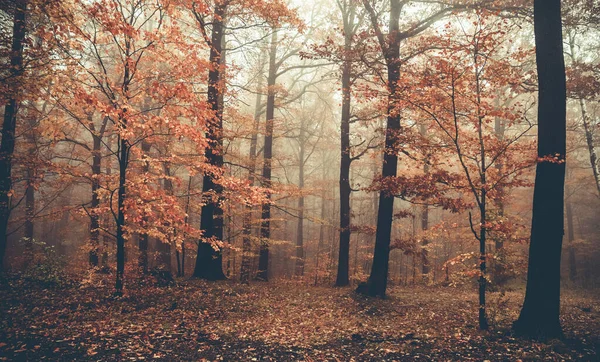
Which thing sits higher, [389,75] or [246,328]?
[389,75]

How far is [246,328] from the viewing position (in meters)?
6.81

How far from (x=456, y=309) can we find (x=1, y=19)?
14.6m

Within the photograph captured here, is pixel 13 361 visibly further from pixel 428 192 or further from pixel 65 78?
pixel 428 192

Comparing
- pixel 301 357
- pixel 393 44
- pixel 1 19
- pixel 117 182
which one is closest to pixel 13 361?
pixel 301 357

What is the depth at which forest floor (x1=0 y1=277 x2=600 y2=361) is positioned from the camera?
527 cm

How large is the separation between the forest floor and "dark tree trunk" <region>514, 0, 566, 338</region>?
1.42ft

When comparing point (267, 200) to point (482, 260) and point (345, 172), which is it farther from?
point (345, 172)

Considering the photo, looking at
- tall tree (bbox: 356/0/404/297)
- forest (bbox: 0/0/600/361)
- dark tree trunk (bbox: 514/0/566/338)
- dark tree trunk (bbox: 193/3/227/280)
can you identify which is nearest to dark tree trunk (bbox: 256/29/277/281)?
dark tree trunk (bbox: 193/3/227/280)

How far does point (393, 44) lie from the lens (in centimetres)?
916

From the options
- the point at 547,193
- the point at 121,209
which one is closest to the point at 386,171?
the point at 547,193

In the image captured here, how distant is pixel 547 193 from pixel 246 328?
6.64 meters

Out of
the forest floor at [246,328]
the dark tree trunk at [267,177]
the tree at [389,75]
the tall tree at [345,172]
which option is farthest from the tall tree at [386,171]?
the dark tree trunk at [267,177]

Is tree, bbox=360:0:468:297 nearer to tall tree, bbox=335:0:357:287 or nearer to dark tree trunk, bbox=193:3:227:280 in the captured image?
tall tree, bbox=335:0:357:287

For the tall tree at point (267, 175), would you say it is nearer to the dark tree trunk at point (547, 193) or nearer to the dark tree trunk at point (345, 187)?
the dark tree trunk at point (345, 187)
